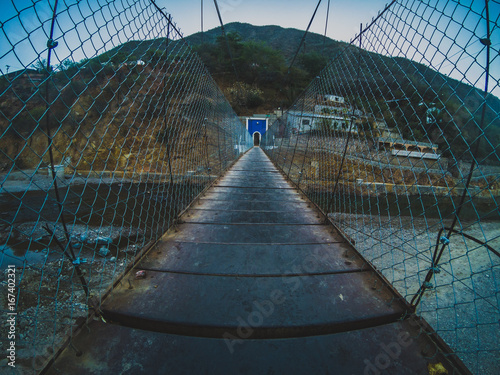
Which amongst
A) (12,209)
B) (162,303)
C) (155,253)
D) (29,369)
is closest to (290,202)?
(155,253)

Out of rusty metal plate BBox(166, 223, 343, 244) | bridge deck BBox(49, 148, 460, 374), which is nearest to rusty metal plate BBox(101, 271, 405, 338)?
bridge deck BBox(49, 148, 460, 374)

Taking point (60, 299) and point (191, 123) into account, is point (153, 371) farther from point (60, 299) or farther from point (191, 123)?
point (60, 299)

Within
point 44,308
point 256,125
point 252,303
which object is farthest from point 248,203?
point 256,125

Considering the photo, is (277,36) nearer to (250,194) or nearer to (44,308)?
(250,194)

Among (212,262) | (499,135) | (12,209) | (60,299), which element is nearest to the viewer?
(499,135)

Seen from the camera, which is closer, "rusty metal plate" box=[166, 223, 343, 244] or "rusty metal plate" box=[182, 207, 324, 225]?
"rusty metal plate" box=[166, 223, 343, 244]

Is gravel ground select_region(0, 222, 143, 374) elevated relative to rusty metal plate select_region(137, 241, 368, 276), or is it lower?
lower

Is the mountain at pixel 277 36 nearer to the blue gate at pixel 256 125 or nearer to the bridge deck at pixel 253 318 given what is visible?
the blue gate at pixel 256 125

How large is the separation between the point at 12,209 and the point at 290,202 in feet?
51.6

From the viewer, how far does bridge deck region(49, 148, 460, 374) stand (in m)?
0.88

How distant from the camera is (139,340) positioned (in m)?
0.94

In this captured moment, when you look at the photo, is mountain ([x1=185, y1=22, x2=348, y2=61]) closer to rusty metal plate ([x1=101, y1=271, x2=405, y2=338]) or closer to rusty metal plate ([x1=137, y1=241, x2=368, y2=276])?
rusty metal plate ([x1=137, y1=241, x2=368, y2=276])

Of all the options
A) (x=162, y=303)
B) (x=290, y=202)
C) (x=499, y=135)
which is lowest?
(x=162, y=303)

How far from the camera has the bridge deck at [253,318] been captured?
34.8 inches
